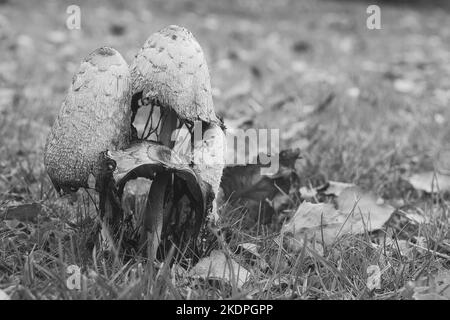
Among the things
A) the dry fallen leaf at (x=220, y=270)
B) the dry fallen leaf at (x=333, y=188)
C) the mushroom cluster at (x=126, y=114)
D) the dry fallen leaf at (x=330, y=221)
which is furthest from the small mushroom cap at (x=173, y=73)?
the dry fallen leaf at (x=333, y=188)

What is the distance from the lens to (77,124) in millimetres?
1569

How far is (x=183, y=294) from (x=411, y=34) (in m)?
7.88

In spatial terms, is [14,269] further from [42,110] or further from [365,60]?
[365,60]

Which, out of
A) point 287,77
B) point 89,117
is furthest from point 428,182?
point 287,77

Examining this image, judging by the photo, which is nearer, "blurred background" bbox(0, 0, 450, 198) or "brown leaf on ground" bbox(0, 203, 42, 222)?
"brown leaf on ground" bbox(0, 203, 42, 222)

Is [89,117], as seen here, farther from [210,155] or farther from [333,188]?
[333,188]

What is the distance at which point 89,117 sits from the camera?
1566 mm

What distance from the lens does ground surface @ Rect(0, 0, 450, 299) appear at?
5.46 ft

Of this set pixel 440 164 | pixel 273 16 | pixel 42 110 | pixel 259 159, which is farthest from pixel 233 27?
pixel 259 159

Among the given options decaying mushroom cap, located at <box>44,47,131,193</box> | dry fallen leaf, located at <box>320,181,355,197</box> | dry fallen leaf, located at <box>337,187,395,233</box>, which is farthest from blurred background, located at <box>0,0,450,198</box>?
decaying mushroom cap, located at <box>44,47,131,193</box>

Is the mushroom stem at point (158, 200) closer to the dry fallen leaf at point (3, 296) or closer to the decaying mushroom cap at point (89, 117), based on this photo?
the decaying mushroom cap at point (89, 117)

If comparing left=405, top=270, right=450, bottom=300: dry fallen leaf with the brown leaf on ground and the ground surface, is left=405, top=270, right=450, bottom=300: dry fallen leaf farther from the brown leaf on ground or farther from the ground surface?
the brown leaf on ground

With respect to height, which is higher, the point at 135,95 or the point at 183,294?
the point at 135,95

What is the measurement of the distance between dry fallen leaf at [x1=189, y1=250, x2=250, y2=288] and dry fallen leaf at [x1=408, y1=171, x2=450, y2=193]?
1072 millimetres
